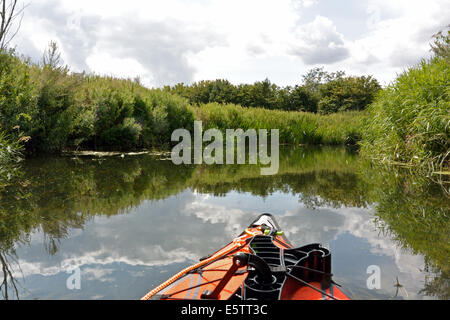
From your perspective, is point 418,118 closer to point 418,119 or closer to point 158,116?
point 418,119

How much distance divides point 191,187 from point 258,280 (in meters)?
3.98

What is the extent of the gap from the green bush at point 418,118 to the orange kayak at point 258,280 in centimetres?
512

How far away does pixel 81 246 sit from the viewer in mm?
2840

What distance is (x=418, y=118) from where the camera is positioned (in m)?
6.34

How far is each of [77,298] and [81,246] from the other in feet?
3.06

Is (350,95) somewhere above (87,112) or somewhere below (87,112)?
above

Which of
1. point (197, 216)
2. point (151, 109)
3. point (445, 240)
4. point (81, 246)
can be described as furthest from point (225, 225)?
point (151, 109)

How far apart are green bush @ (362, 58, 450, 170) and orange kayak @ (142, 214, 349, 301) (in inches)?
202

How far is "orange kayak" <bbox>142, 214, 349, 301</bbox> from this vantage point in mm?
1678

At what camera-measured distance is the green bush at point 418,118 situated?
6.13 meters

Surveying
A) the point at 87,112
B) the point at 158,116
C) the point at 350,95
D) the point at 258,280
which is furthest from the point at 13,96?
the point at 350,95

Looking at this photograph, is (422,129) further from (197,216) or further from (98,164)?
(98,164)

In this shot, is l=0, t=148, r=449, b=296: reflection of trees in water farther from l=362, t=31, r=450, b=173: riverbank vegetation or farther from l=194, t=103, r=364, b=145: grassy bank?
l=194, t=103, r=364, b=145: grassy bank

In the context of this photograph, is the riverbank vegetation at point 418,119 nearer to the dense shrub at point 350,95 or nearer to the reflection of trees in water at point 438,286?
the reflection of trees in water at point 438,286
